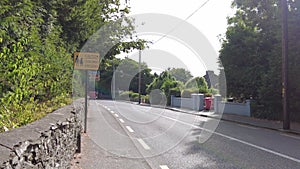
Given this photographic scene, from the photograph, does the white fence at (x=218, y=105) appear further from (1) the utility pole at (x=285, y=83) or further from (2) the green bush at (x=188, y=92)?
(1) the utility pole at (x=285, y=83)

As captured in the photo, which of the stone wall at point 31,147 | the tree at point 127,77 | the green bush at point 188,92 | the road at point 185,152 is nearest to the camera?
the stone wall at point 31,147

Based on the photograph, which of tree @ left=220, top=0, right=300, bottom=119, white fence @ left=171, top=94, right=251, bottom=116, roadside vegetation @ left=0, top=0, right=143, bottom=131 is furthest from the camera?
white fence @ left=171, top=94, right=251, bottom=116

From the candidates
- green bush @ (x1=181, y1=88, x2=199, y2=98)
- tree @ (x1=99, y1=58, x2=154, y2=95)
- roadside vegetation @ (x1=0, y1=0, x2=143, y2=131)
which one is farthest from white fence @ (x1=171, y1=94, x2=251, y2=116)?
tree @ (x1=99, y1=58, x2=154, y2=95)

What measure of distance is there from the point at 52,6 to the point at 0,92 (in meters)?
4.64

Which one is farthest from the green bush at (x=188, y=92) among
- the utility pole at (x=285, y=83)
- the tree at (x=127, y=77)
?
the tree at (x=127, y=77)

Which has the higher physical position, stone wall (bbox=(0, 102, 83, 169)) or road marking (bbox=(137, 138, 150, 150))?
stone wall (bbox=(0, 102, 83, 169))

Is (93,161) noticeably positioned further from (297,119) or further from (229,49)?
(229,49)

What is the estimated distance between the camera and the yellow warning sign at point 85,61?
10.2 metres

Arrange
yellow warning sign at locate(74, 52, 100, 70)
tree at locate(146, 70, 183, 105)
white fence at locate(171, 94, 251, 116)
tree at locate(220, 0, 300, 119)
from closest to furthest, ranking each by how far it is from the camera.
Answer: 1. yellow warning sign at locate(74, 52, 100, 70)
2. tree at locate(220, 0, 300, 119)
3. white fence at locate(171, 94, 251, 116)
4. tree at locate(146, 70, 183, 105)

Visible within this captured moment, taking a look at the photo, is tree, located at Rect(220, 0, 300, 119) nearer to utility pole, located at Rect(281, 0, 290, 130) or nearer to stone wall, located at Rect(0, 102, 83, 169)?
utility pole, located at Rect(281, 0, 290, 130)

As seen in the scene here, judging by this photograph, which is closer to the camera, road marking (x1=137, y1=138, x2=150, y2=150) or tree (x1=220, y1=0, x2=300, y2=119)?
road marking (x1=137, y1=138, x2=150, y2=150)

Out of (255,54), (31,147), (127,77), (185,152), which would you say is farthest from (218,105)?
(127,77)

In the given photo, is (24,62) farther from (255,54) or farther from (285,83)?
(255,54)

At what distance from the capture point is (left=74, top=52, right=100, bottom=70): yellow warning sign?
400 inches
